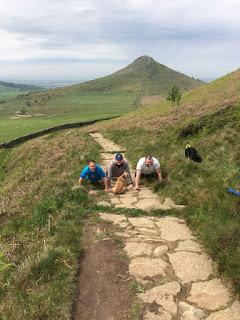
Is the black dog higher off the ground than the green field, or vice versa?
the black dog

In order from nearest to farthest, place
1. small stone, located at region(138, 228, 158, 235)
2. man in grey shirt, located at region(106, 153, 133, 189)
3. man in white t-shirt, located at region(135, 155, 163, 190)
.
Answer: small stone, located at region(138, 228, 158, 235) → man in white t-shirt, located at region(135, 155, 163, 190) → man in grey shirt, located at region(106, 153, 133, 189)

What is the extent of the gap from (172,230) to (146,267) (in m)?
2.10

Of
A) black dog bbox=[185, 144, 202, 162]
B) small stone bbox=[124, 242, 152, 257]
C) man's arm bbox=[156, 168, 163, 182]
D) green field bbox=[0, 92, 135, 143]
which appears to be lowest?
green field bbox=[0, 92, 135, 143]

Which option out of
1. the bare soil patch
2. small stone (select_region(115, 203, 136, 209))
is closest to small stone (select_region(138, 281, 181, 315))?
the bare soil patch

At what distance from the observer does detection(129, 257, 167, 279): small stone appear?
806 centimetres

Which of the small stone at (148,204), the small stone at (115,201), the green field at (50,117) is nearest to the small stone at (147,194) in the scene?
the small stone at (148,204)

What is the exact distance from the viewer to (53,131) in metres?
50.2

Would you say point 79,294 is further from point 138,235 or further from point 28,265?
point 138,235

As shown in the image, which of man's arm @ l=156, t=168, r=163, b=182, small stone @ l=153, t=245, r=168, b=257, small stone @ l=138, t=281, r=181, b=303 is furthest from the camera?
man's arm @ l=156, t=168, r=163, b=182

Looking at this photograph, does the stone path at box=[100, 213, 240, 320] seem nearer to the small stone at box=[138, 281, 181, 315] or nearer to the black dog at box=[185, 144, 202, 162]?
the small stone at box=[138, 281, 181, 315]

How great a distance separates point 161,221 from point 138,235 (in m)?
1.20

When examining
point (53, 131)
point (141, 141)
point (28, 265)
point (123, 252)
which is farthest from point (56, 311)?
point (53, 131)

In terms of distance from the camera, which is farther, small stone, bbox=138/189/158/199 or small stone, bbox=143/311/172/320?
small stone, bbox=138/189/158/199

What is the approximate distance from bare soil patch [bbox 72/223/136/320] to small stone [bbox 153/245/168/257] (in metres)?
0.78
